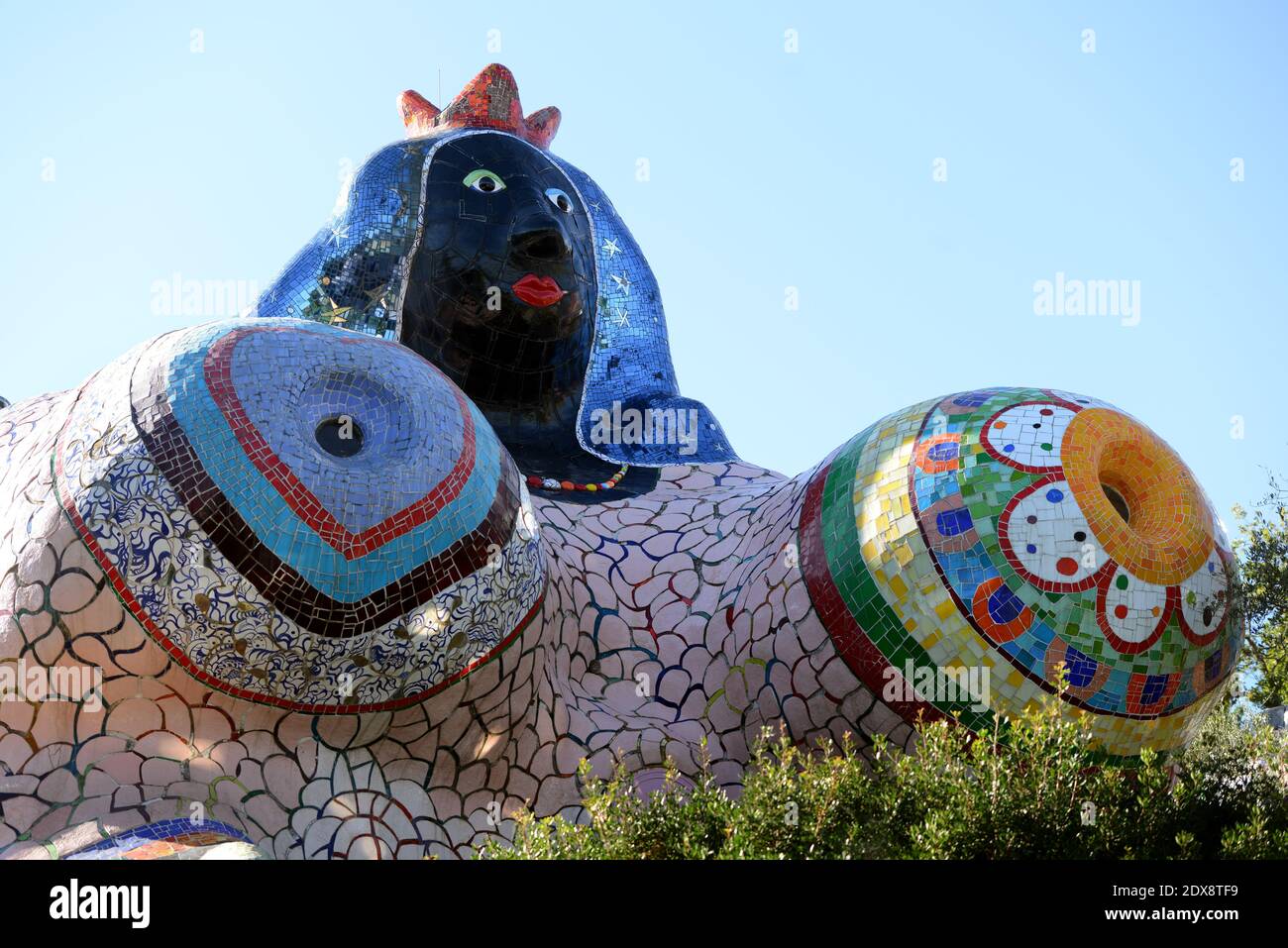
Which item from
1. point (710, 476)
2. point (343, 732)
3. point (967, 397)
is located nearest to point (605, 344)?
point (710, 476)

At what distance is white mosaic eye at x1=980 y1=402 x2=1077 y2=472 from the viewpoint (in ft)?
26.3

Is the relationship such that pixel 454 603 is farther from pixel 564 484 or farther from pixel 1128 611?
pixel 1128 611

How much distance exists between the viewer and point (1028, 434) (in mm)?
8117

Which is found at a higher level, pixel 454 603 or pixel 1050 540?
pixel 1050 540

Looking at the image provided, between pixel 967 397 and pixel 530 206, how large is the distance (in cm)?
305

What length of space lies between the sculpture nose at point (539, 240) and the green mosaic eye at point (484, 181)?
474 mm

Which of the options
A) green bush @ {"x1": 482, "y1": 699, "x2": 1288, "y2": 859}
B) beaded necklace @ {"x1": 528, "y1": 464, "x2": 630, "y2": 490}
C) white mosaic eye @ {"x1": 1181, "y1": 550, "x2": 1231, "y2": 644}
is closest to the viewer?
green bush @ {"x1": 482, "y1": 699, "x2": 1288, "y2": 859}

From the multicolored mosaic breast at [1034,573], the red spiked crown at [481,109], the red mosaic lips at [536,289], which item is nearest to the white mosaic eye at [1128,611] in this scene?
the multicolored mosaic breast at [1034,573]

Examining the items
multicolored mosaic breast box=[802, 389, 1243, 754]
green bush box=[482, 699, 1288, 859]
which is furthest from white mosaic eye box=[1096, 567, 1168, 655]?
green bush box=[482, 699, 1288, 859]

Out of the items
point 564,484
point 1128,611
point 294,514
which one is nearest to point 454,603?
point 294,514

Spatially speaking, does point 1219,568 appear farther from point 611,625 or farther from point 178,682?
point 178,682

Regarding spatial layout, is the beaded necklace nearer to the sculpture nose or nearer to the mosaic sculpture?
the mosaic sculpture

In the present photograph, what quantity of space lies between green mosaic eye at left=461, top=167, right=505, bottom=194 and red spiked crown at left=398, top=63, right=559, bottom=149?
0.80 m

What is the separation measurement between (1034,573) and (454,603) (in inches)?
107
